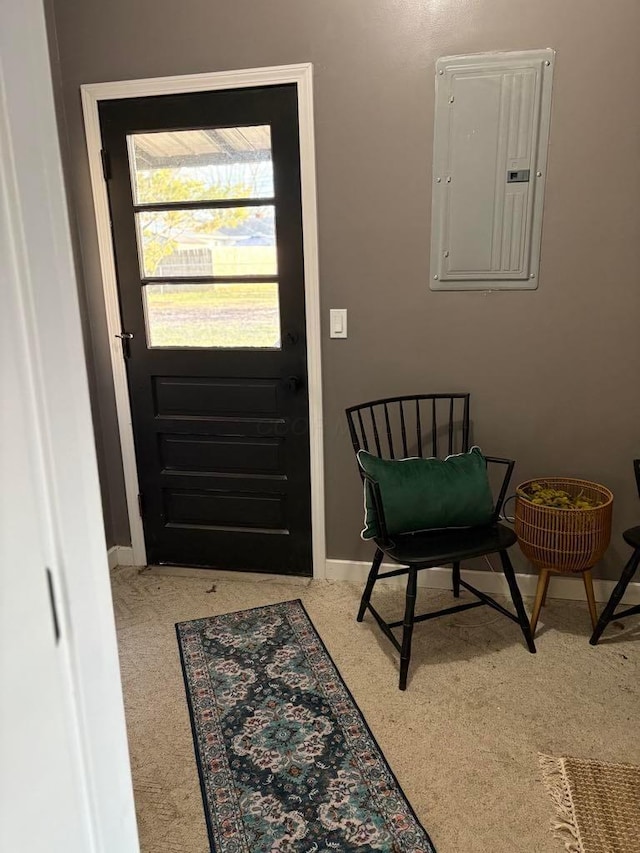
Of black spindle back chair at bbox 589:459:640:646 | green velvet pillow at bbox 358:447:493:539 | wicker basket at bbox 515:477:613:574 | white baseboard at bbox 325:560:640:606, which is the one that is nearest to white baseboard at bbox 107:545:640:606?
white baseboard at bbox 325:560:640:606

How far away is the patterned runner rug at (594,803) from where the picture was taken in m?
1.47

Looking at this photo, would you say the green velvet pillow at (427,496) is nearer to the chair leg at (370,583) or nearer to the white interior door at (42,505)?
the chair leg at (370,583)

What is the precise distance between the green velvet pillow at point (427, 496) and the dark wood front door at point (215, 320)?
1.90 ft

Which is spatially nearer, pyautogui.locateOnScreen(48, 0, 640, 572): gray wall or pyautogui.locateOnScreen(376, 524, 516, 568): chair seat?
pyautogui.locateOnScreen(376, 524, 516, 568): chair seat

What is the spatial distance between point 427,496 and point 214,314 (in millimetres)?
1197

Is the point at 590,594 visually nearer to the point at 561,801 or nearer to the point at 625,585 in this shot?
the point at 625,585

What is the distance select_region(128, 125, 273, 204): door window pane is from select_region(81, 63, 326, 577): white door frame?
0.15m

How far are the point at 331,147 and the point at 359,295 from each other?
0.57 m

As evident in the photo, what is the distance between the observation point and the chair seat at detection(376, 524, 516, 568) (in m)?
1.99

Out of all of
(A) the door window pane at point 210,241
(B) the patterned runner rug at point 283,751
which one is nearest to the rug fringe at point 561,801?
(B) the patterned runner rug at point 283,751

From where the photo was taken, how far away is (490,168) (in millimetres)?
2211

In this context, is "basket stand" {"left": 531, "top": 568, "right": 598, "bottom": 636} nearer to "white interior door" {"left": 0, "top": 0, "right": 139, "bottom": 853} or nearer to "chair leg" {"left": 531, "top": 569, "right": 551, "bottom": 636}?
"chair leg" {"left": 531, "top": 569, "right": 551, "bottom": 636}

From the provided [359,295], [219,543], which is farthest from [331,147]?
[219,543]

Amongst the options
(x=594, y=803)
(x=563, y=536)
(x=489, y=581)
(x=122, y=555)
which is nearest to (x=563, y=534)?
(x=563, y=536)
